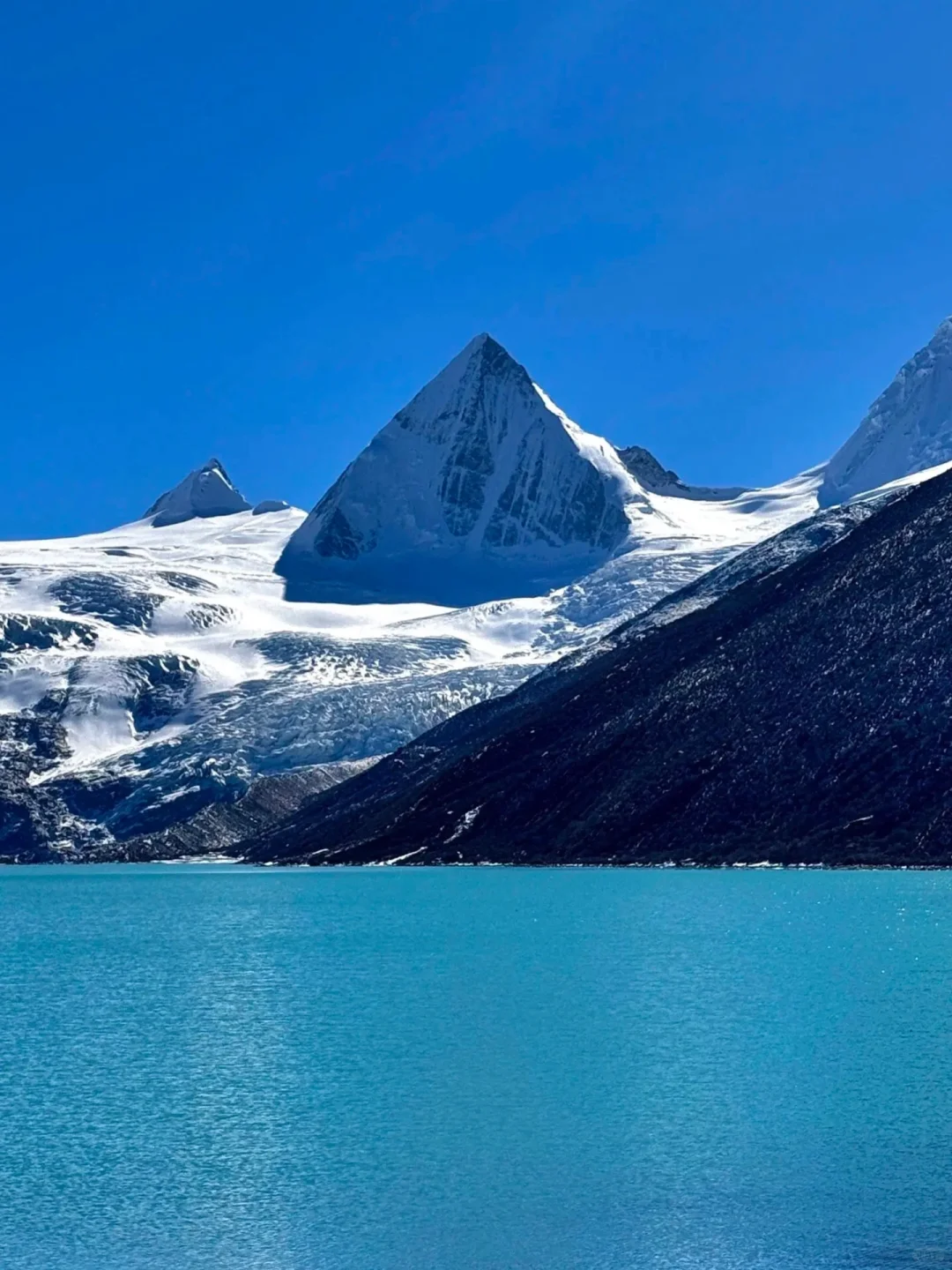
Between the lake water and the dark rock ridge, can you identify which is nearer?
the lake water

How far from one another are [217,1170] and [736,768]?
127 metres

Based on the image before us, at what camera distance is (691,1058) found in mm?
49875

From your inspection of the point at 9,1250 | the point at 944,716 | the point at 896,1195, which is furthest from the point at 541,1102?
the point at 944,716

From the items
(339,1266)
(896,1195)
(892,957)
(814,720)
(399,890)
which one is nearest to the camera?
(339,1266)

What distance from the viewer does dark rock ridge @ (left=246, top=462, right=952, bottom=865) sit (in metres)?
148

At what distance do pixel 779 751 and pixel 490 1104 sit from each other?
11954 centimetres

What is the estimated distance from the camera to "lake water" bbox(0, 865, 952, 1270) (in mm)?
32656

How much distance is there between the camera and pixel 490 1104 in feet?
146

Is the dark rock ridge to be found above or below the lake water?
above

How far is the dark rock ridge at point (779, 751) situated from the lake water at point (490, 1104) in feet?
200

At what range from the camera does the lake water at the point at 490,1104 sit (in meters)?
32.7

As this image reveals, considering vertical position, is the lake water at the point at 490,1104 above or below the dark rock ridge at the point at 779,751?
below

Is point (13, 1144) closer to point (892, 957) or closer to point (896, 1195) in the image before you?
point (896, 1195)

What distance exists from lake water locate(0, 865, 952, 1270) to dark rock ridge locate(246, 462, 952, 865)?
6087 centimetres
